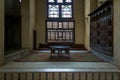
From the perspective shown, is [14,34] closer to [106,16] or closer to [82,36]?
[82,36]

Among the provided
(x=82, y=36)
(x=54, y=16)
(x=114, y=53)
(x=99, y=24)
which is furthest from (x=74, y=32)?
(x=114, y=53)

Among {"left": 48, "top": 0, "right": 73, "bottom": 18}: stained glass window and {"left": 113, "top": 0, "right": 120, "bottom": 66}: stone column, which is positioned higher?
{"left": 48, "top": 0, "right": 73, "bottom": 18}: stained glass window

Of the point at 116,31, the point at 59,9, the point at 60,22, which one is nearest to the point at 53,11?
the point at 59,9

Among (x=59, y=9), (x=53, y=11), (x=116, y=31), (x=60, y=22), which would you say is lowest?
(x=116, y=31)

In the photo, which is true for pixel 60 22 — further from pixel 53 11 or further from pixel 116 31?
pixel 116 31

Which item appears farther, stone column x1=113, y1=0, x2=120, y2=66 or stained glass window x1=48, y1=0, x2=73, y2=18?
stained glass window x1=48, y1=0, x2=73, y2=18

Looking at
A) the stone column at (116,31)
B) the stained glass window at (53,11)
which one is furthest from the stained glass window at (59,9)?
the stone column at (116,31)

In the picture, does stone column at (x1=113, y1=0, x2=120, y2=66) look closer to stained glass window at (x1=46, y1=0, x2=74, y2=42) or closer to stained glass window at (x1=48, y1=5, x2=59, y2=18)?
stained glass window at (x1=46, y1=0, x2=74, y2=42)

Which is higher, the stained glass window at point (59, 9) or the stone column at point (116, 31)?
the stained glass window at point (59, 9)

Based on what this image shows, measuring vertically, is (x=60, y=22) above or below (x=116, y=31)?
above

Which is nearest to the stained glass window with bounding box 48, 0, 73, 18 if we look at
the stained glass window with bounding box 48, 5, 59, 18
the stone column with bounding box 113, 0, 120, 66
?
the stained glass window with bounding box 48, 5, 59, 18

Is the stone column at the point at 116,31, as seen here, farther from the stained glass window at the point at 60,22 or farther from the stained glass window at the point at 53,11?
the stained glass window at the point at 53,11

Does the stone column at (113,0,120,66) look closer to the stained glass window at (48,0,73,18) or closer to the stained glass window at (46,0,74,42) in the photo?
the stained glass window at (46,0,74,42)

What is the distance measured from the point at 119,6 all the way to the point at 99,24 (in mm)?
3567
